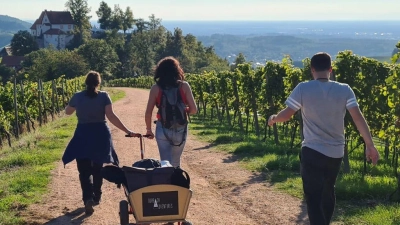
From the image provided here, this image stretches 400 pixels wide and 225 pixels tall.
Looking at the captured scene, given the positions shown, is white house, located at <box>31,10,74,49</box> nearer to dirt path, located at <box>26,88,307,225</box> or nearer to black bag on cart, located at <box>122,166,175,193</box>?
dirt path, located at <box>26,88,307,225</box>

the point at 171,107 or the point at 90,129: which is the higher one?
the point at 171,107

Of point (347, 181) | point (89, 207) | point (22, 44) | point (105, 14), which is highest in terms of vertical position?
point (105, 14)

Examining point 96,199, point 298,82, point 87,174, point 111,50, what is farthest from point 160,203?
point 111,50

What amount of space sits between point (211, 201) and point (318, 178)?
2694 mm

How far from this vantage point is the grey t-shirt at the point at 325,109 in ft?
15.4

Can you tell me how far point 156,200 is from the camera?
505cm

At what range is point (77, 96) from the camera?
6523 millimetres

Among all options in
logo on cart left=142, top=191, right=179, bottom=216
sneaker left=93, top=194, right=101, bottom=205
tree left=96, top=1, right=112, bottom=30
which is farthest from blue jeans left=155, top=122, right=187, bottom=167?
tree left=96, top=1, right=112, bottom=30

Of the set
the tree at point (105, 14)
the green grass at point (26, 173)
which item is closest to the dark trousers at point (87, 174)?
the green grass at point (26, 173)

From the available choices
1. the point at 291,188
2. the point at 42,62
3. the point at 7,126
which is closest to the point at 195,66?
the point at 42,62

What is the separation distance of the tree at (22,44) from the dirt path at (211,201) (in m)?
105

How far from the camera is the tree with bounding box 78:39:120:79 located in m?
80.9

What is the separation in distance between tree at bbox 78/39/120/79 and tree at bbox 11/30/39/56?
30.0m

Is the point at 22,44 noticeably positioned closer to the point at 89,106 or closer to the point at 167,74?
the point at 89,106
